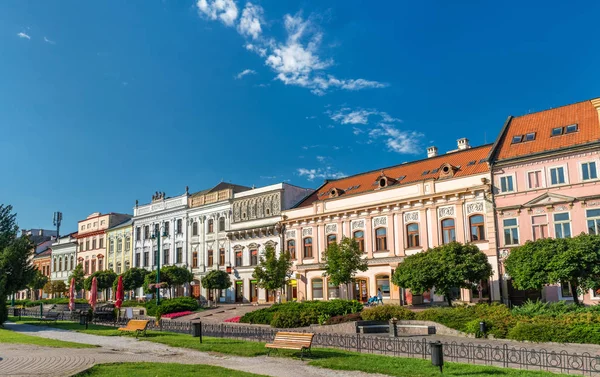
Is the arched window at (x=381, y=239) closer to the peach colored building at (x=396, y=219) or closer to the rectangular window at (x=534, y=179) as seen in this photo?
the peach colored building at (x=396, y=219)

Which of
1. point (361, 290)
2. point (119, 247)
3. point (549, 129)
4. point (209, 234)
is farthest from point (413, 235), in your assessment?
point (119, 247)

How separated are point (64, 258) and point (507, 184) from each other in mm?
63304

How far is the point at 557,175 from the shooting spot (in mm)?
29812

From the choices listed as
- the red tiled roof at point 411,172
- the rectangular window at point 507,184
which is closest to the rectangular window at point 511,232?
the rectangular window at point 507,184

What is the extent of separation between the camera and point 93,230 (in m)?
68.7

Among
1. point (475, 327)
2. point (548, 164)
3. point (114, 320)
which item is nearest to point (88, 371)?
point (475, 327)

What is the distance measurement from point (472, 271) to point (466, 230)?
6.09 metres

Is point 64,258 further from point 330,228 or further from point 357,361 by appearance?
point 357,361

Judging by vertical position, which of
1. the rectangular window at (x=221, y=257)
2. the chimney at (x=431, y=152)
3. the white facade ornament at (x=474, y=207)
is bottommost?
the rectangular window at (x=221, y=257)

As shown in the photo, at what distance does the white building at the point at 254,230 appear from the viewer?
4556cm

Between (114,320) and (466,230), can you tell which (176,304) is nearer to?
(114,320)

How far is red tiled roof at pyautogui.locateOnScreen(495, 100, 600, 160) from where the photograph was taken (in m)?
29.9

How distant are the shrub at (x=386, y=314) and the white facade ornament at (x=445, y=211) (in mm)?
11160

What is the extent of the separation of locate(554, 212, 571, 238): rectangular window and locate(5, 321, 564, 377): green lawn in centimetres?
1836
